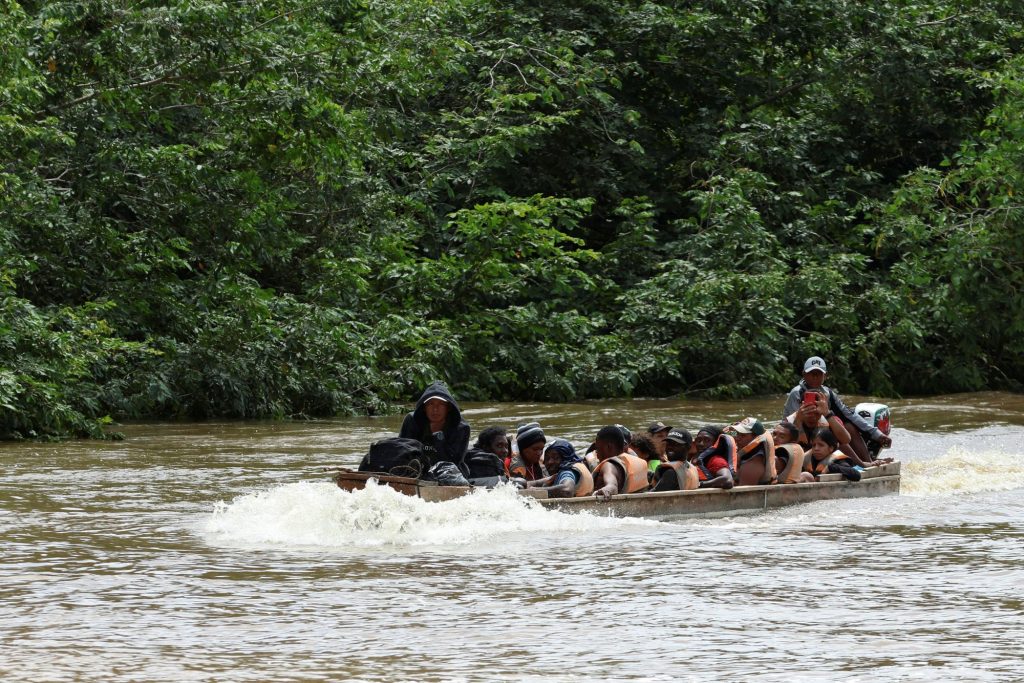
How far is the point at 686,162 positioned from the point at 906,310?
5.45m

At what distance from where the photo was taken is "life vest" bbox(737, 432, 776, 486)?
14172 millimetres

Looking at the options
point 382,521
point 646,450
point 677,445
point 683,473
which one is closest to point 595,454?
point 646,450

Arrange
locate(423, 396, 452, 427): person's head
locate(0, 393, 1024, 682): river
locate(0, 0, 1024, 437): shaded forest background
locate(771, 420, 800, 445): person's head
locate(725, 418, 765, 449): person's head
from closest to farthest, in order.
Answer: locate(0, 393, 1024, 682): river → locate(423, 396, 452, 427): person's head → locate(725, 418, 765, 449): person's head → locate(771, 420, 800, 445): person's head → locate(0, 0, 1024, 437): shaded forest background

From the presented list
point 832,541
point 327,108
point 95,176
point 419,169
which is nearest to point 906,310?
point 419,169

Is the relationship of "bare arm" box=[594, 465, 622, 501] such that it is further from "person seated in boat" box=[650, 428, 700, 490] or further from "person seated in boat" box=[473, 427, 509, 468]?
"person seated in boat" box=[473, 427, 509, 468]

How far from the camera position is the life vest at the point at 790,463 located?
14453mm

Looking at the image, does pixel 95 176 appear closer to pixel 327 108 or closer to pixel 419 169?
pixel 327 108

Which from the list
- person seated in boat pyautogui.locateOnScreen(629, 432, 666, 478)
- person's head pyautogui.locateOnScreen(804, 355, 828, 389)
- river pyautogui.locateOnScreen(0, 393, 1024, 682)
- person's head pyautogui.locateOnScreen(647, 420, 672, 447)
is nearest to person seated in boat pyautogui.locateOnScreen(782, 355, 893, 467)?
person's head pyautogui.locateOnScreen(804, 355, 828, 389)

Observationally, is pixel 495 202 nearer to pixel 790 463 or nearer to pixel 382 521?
pixel 790 463

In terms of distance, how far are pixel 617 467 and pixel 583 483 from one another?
461mm

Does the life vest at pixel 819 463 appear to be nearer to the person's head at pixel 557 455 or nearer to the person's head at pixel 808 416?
the person's head at pixel 808 416

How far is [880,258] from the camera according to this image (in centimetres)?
2966

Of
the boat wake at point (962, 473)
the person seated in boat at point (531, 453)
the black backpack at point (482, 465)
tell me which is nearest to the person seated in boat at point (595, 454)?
the person seated in boat at point (531, 453)

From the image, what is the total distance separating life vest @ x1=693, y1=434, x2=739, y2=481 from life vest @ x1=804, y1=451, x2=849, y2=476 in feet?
4.33
